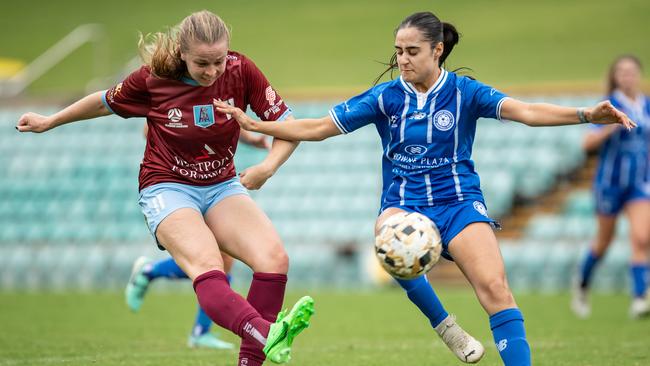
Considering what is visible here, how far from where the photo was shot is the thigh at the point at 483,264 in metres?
5.43

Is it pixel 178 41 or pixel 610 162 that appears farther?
pixel 610 162

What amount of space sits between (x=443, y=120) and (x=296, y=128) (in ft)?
2.87

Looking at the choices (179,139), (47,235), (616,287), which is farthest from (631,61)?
(47,235)

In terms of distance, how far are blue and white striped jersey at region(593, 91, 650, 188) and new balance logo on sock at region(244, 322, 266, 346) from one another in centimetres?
617

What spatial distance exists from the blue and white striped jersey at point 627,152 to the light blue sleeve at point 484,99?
16.5 ft

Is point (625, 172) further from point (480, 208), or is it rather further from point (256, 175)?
point (256, 175)

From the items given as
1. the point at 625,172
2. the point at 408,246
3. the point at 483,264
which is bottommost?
the point at 625,172

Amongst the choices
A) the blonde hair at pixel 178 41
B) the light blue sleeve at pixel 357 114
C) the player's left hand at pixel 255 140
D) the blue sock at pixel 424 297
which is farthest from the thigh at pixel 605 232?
the blonde hair at pixel 178 41

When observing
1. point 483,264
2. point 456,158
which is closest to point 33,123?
point 456,158

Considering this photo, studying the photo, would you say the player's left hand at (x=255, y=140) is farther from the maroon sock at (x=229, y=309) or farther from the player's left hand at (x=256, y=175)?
the maroon sock at (x=229, y=309)

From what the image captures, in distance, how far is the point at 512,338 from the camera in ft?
17.7

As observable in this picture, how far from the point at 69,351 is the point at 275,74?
2181cm

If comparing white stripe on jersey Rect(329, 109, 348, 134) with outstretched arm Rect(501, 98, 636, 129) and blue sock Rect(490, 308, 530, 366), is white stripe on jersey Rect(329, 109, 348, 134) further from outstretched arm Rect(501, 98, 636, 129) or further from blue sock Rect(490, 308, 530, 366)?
blue sock Rect(490, 308, 530, 366)

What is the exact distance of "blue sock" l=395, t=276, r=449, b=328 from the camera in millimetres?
6238
